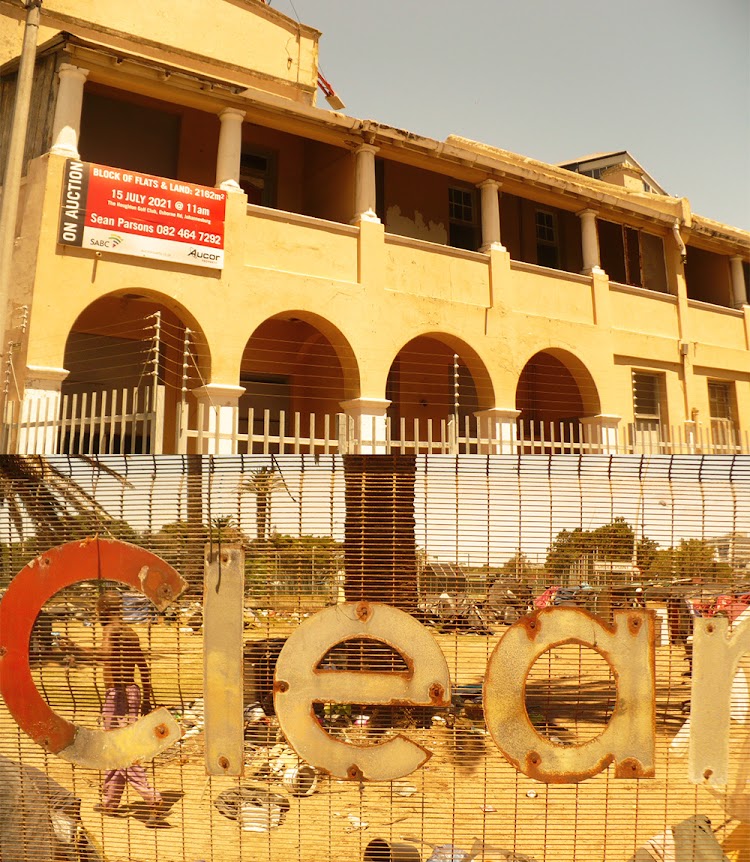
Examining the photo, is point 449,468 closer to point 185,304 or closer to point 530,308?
point 185,304

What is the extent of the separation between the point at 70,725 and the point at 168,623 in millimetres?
745

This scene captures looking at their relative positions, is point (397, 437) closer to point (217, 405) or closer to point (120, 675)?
point (217, 405)

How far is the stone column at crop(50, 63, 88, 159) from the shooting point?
981 cm

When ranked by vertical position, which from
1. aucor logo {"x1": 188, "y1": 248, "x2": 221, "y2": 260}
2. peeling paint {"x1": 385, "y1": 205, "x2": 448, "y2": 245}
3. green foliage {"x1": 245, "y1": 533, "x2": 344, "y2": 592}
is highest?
peeling paint {"x1": 385, "y1": 205, "x2": 448, "y2": 245}

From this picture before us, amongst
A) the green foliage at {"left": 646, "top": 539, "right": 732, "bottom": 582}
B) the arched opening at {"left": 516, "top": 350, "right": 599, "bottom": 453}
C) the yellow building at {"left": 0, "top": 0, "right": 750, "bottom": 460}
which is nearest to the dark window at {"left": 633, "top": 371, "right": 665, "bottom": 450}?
the yellow building at {"left": 0, "top": 0, "right": 750, "bottom": 460}

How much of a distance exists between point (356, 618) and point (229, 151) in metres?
8.94

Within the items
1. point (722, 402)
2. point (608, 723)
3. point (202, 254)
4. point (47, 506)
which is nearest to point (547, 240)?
point (722, 402)

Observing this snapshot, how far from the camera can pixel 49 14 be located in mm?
11734

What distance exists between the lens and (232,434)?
8.94 m

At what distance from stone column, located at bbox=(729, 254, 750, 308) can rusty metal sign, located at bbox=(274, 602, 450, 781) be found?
16.2 meters

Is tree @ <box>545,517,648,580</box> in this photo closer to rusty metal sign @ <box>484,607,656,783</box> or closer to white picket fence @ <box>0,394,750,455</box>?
rusty metal sign @ <box>484,607,656,783</box>

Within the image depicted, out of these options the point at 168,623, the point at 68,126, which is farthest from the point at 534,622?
the point at 68,126

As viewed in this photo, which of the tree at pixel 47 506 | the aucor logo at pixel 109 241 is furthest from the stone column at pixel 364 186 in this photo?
the tree at pixel 47 506

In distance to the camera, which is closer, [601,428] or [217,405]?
[217,405]
